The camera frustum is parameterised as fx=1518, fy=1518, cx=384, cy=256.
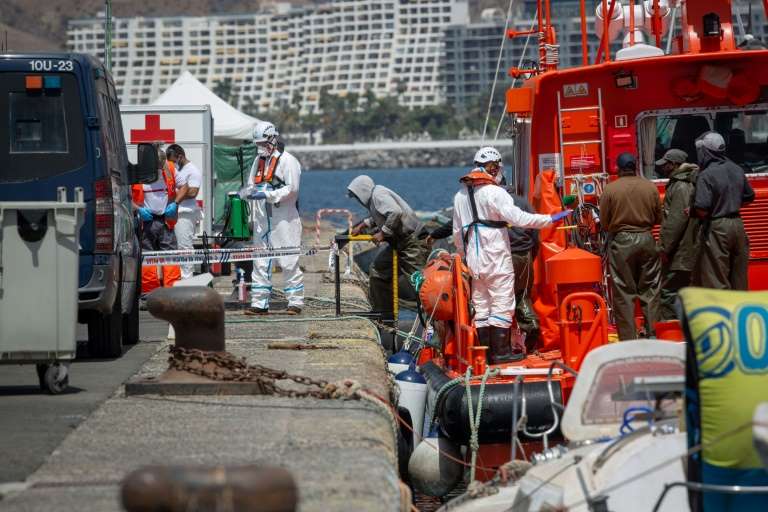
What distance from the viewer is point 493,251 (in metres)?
11.8

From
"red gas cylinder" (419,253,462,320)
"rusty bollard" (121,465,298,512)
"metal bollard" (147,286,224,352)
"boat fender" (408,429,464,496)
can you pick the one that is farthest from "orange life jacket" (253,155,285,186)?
"rusty bollard" (121,465,298,512)

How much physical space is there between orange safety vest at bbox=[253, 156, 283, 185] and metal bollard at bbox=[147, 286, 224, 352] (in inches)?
217

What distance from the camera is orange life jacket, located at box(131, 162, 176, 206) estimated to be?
700 inches

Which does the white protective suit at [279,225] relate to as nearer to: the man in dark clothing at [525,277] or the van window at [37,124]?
the man in dark clothing at [525,277]

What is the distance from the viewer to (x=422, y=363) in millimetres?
13359

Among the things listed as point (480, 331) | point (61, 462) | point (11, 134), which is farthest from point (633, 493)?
point (11, 134)

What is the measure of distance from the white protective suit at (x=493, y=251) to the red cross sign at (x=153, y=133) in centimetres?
1097

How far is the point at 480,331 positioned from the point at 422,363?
4.65 feet

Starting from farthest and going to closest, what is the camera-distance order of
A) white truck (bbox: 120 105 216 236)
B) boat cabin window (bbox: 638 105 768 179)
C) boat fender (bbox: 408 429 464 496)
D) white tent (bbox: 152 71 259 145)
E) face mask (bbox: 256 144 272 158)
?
white tent (bbox: 152 71 259 145) → white truck (bbox: 120 105 216 236) → face mask (bbox: 256 144 272 158) → boat cabin window (bbox: 638 105 768 179) → boat fender (bbox: 408 429 464 496)

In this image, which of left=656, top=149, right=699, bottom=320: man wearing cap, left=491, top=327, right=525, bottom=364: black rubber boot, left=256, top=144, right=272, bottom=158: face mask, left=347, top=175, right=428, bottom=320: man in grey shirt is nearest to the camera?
left=491, top=327, right=525, bottom=364: black rubber boot

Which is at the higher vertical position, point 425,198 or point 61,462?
point 425,198

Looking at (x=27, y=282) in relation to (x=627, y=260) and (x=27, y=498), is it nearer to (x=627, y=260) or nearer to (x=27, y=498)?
(x=27, y=498)

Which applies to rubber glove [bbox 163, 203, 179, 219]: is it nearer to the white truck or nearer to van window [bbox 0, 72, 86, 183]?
the white truck

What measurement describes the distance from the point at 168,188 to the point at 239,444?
36.1 ft
